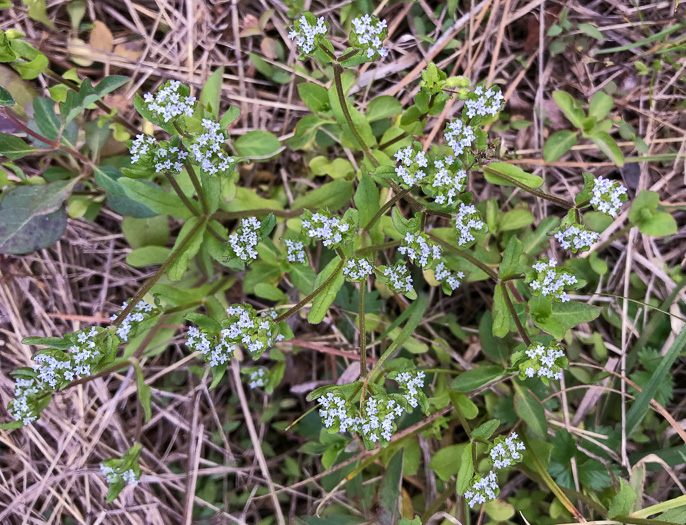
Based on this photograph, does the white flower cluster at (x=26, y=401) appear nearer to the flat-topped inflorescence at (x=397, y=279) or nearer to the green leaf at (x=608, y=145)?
the flat-topped inflorescence at (x=397, y=279)

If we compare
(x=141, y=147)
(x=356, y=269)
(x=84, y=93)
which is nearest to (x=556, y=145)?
(x=356, y=269)

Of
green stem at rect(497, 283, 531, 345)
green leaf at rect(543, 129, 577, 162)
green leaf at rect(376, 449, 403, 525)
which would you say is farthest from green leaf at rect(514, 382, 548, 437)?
green leaf at rect(543, 129, 577, 162)

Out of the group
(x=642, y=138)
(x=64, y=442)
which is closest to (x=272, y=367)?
(x=64, y=442)

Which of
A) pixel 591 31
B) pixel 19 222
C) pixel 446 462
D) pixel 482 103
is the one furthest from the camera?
pixel 591 31

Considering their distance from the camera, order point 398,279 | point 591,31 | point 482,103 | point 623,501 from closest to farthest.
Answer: point 482,103, point 398,279, point 623,501, point 591,31

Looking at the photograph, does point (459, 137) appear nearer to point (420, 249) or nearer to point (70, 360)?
point (420, 249)

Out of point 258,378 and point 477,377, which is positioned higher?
point 258,378

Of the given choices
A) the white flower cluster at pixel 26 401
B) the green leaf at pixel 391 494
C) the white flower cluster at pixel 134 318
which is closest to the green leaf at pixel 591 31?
the green leaf at pixel 391 494
